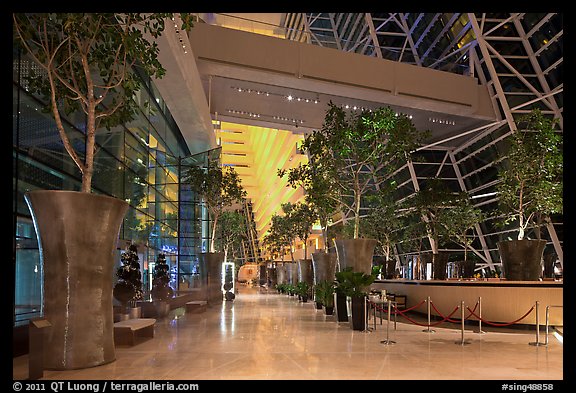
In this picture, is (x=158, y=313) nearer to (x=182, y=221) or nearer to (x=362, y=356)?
(x=362, y=356)

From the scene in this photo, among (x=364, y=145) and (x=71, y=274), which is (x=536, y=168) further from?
(x=71, y=274)

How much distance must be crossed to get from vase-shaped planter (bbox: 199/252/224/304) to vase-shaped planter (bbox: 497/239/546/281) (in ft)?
47.4

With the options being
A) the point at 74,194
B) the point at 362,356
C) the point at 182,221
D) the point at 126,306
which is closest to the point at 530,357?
the point at 362,356

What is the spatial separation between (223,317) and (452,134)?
2613 cm

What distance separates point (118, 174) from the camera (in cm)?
1838

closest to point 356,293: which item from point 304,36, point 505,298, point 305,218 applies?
point 505,298

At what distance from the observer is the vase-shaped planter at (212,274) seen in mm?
26219

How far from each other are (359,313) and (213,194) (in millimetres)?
16637

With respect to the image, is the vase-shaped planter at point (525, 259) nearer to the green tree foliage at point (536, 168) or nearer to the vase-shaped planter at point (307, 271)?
the green tree foliage at point (536, 168)

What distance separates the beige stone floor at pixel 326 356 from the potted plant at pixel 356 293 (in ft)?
1.24

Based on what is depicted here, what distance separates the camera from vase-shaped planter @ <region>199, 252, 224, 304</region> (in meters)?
26.2

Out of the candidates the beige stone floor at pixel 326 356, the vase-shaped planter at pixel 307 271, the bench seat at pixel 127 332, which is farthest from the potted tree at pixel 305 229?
the bench seat at pixel 127 332

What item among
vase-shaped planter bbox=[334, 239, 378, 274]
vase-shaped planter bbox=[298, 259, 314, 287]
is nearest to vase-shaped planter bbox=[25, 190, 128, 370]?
vase-shaped planter bbox=[334, 239, 378, 274]

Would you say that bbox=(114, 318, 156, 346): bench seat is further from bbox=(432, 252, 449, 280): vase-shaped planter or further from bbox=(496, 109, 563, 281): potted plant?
bbox=(432, 252, 449, 280): vase-shaped planter
